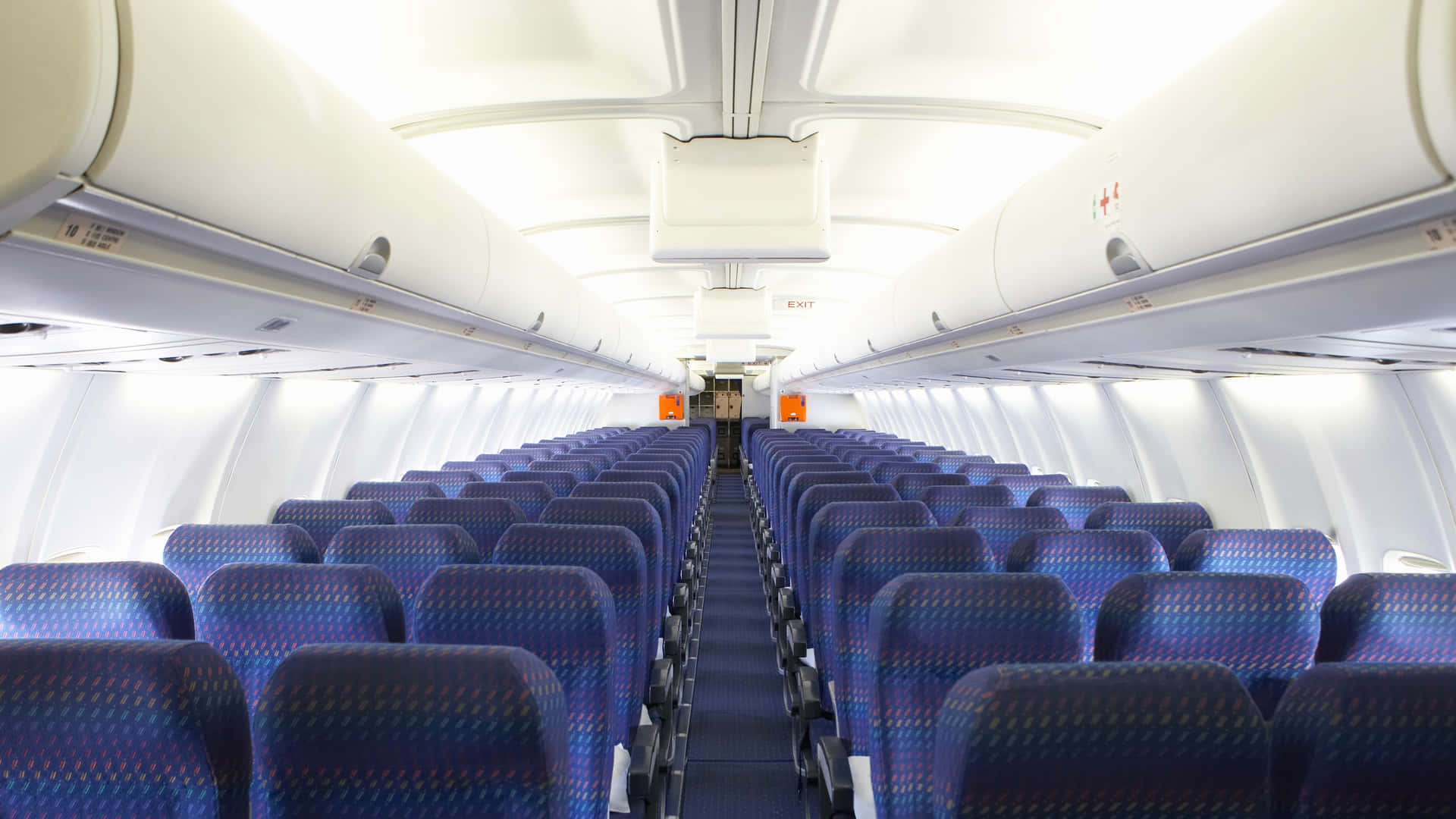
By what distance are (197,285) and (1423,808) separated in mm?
2984

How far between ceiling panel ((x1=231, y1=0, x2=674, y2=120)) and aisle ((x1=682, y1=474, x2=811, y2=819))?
3435mm

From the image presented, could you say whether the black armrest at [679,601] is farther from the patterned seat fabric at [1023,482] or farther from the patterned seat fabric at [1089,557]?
the patterned seat fabric at [1023,482]

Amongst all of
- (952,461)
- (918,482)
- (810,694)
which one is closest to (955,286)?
(918,482)

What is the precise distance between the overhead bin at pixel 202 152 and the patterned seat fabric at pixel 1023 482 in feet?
16.0

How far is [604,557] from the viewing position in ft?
9.86

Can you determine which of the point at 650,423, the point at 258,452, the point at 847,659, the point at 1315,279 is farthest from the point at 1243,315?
the point at 650,423

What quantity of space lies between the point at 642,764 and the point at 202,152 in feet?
7.15

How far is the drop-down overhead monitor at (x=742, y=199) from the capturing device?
3.72 m

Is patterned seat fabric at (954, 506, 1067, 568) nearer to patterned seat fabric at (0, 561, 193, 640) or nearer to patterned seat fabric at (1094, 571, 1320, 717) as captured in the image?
patterned seat fabric at (1094, 571, 1320, 717)

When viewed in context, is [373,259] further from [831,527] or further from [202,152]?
[831,527]

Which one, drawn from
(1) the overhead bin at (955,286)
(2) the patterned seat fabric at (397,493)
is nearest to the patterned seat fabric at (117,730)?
(1) the overhead bin at (955,286)

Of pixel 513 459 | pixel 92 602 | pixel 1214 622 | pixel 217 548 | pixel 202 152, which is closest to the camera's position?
pixel 202 152

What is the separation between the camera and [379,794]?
134 cm

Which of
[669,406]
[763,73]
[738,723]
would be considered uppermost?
[763,73]
